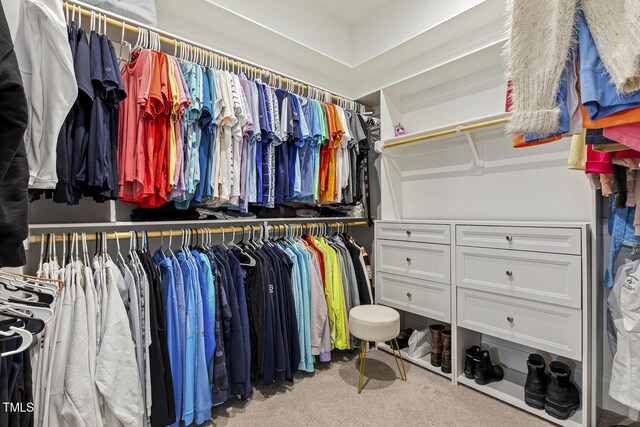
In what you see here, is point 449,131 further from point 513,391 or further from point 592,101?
point 513,391

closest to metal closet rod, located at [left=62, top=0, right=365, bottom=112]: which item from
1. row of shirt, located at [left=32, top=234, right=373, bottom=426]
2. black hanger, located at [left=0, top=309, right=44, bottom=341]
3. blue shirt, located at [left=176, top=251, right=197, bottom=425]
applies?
row of shirt, located at [left=32, top=234, right=373, bottom=426]

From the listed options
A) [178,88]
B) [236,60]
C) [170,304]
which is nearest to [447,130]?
[236,60]

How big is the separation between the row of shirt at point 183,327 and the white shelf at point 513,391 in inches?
35.2

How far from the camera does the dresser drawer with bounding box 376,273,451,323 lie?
2.07m

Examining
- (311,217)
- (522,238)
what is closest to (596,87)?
(522,238)

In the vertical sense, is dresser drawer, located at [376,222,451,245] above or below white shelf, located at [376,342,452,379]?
above

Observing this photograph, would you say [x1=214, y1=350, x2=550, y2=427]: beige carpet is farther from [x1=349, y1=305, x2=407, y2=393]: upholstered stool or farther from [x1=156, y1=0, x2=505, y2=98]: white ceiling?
[x1=156, y1=0, x2=505, y2=98]: white ceiling

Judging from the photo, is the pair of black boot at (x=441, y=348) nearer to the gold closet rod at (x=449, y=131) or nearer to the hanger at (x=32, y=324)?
the gold closet rod at (x=449, y=131)

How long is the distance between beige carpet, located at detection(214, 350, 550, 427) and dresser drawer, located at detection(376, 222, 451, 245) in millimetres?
923

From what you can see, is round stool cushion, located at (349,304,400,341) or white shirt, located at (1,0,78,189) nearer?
white shirt, located at (1,0,78,189)

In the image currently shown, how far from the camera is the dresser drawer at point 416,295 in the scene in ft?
6.81

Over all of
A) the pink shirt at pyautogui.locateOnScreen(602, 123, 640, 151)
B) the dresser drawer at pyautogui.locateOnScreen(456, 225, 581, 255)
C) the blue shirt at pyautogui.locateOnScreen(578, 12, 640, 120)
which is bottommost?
the dresser drawer at pyautogui.locateOnScreen(456, 225, 581, 255)

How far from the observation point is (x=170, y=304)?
158cm

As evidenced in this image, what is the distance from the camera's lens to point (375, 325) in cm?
189
